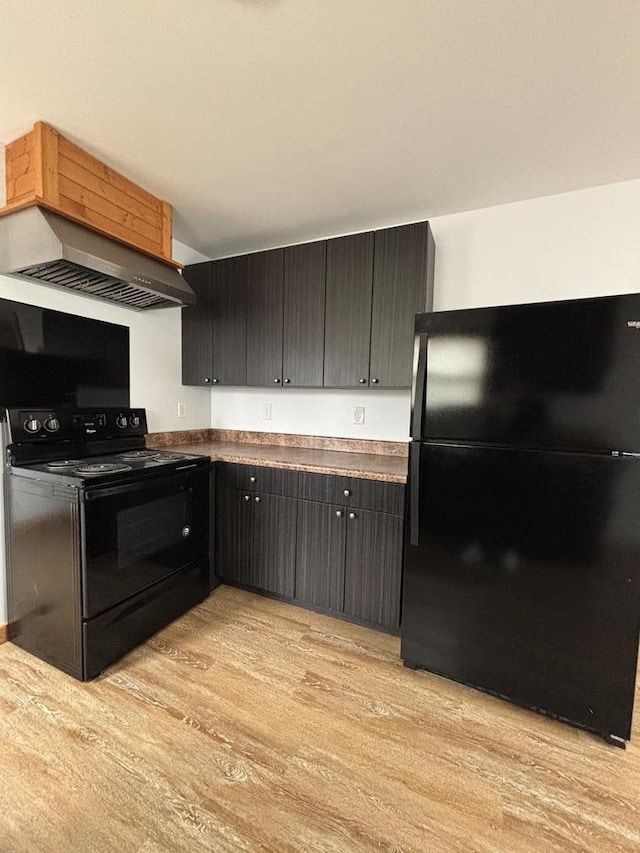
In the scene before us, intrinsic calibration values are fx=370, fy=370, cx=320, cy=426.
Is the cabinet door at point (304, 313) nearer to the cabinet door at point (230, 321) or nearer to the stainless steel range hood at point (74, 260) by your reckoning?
the cabinet door at point (230, 321)

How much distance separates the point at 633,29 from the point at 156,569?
2.84m

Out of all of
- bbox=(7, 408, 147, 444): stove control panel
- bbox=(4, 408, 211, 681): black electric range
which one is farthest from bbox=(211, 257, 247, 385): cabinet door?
bbox=(4, 408, 211, 681): black electric range

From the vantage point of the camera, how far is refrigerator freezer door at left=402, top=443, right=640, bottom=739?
4.58 ft

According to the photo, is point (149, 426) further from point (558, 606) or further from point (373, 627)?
point (558, 606)

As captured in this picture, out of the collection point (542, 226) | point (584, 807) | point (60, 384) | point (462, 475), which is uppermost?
point (542, 226)

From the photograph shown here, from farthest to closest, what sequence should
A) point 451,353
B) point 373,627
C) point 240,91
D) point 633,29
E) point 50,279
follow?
point 373,627
point 50,279
point 451,353
point 240,91
point 633,29

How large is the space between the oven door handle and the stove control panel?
59 centimetres

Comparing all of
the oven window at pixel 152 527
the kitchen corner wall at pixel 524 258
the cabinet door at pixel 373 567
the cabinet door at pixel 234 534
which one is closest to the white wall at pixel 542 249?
the kitchen corner wall at pixel 524 258

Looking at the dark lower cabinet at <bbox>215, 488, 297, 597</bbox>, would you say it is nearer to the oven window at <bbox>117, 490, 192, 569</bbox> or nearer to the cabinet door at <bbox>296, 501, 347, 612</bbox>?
the cabinet door at <bbox>296, 501, 347, 612</bbox>

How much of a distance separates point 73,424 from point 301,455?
1.34 metres

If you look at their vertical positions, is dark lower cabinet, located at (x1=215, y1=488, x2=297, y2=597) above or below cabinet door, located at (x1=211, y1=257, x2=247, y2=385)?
below

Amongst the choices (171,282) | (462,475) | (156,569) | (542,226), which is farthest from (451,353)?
(156,569)

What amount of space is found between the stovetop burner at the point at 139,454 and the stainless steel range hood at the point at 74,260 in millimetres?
948

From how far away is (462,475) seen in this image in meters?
1.61
